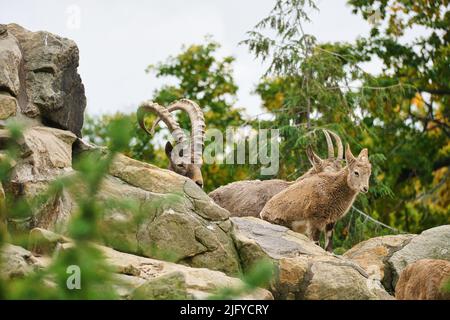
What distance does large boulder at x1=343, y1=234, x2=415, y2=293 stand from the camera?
38.1 feet

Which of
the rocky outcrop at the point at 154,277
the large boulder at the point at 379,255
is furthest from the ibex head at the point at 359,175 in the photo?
the rocky outcrop at the point at 154,277

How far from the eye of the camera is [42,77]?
34.6ft

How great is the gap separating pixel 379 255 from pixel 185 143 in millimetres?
3342

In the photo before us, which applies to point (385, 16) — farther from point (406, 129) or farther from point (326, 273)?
point (326, 273)

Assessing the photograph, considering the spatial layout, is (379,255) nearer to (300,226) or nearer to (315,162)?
(300,226)

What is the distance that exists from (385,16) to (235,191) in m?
15.1

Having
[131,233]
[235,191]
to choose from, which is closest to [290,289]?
[131,233]

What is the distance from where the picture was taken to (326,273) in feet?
32.5

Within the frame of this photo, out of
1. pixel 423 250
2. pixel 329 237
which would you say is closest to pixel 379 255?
pixel 423 250

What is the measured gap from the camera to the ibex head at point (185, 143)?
13555mm
